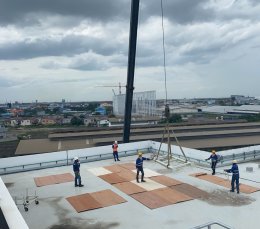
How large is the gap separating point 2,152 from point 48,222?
48106mm

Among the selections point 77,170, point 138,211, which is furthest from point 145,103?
point 138,211

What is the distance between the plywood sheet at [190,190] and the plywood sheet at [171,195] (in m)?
0.22

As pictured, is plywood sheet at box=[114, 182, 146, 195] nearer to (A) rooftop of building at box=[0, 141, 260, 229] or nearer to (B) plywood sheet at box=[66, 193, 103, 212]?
(A) rooftop of building at box=[0, 141, 260, 229]

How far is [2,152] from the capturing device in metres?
52.4

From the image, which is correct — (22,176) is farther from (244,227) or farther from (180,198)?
(244,227)

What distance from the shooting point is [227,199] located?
10156 mm

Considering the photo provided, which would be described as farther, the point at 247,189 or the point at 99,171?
the point at 99,171

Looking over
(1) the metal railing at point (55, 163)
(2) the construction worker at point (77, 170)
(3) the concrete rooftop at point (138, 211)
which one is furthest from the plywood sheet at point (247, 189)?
(1) the metal railing at point (55, 163)

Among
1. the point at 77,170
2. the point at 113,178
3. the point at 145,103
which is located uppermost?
the point at 145,103

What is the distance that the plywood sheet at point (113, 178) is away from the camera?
12717mm

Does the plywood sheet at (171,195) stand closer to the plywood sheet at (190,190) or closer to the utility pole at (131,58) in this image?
the plywood sheet at (190,190)

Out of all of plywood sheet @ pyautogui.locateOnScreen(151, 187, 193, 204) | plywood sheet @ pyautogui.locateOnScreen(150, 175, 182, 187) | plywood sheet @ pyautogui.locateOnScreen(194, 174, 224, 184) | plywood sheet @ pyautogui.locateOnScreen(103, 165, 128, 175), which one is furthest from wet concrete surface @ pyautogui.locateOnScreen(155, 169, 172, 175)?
plywood sheet @ pyautogui.locateOnScreen(151, 187, 193, 204)

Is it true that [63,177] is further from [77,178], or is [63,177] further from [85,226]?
[85,226]

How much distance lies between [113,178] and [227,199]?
5052mm
